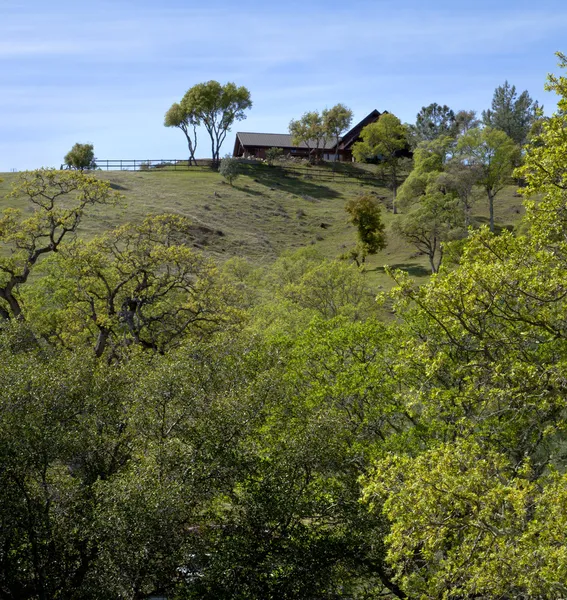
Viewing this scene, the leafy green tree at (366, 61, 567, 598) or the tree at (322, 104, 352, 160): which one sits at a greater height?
the tree at (322, 104, 352, 160)

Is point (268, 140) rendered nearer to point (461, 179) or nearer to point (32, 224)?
point (461, 179)

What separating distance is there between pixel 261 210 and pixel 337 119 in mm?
38068

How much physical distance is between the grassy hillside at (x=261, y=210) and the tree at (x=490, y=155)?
5.91m

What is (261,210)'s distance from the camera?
109688 mm

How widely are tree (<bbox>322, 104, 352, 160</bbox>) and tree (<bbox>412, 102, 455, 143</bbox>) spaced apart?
13.9m

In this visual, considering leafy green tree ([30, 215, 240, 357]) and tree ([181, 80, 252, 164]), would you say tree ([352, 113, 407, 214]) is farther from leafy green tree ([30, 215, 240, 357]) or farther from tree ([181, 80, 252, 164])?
leafy green tree ([30, 215, 240, 357])

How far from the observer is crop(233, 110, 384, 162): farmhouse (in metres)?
148

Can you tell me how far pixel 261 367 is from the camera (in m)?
27.9

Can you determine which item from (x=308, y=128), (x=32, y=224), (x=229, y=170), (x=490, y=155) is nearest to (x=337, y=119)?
(x=308, y=128)

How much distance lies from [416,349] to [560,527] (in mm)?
6641

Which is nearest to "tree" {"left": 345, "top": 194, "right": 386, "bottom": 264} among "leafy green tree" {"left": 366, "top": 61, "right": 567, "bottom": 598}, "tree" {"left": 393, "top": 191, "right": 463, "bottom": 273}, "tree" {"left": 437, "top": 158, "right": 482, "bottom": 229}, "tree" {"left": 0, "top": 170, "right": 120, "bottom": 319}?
"tree" {"left": 393, "top": 191, "right": 463, "bottom": 273}

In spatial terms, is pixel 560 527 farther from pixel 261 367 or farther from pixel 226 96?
pixel 226 96

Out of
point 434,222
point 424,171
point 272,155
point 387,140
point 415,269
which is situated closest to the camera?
point 434,222

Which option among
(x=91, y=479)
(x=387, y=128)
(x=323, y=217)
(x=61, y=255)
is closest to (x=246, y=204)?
(x=323, y=217)
